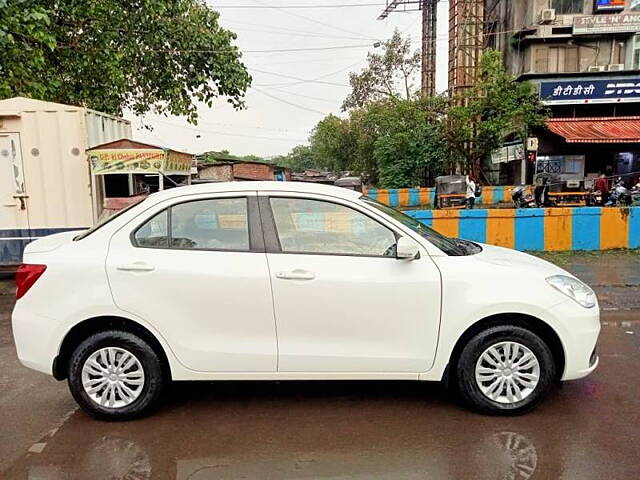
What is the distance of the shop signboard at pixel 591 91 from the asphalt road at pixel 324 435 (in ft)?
72.4

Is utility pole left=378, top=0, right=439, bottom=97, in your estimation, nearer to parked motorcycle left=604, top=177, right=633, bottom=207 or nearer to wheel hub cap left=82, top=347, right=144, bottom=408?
parked motorcycle left=604, top=177, right=633, bottom=207

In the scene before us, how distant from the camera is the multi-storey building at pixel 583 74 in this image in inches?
904

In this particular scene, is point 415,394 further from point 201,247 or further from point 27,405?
point 27,405

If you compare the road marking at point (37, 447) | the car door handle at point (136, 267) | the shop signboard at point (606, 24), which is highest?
the shop signboard at point (606, 24)

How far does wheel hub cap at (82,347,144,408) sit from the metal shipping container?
527cm

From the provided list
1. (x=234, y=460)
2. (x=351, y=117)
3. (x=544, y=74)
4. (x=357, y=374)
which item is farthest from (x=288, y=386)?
(x=351, y=117)

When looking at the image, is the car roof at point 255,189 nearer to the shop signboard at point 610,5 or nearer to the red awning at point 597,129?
the red awning at point 597,129

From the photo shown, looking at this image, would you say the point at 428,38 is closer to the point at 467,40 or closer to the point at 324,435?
the point at 467,40

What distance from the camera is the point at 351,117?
4159cm

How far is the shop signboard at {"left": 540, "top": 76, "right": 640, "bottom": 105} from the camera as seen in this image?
2317 centimetres

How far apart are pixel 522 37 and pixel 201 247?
25381 millimetres

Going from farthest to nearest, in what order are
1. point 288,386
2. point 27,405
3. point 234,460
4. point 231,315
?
point 288,386 → point 27,405 → point 231,315 → point 234,460

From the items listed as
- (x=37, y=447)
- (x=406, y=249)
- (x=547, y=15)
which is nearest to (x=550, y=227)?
(x=406, y=249)

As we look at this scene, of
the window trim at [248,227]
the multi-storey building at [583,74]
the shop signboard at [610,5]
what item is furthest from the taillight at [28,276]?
the shop signboard at [610,5]
